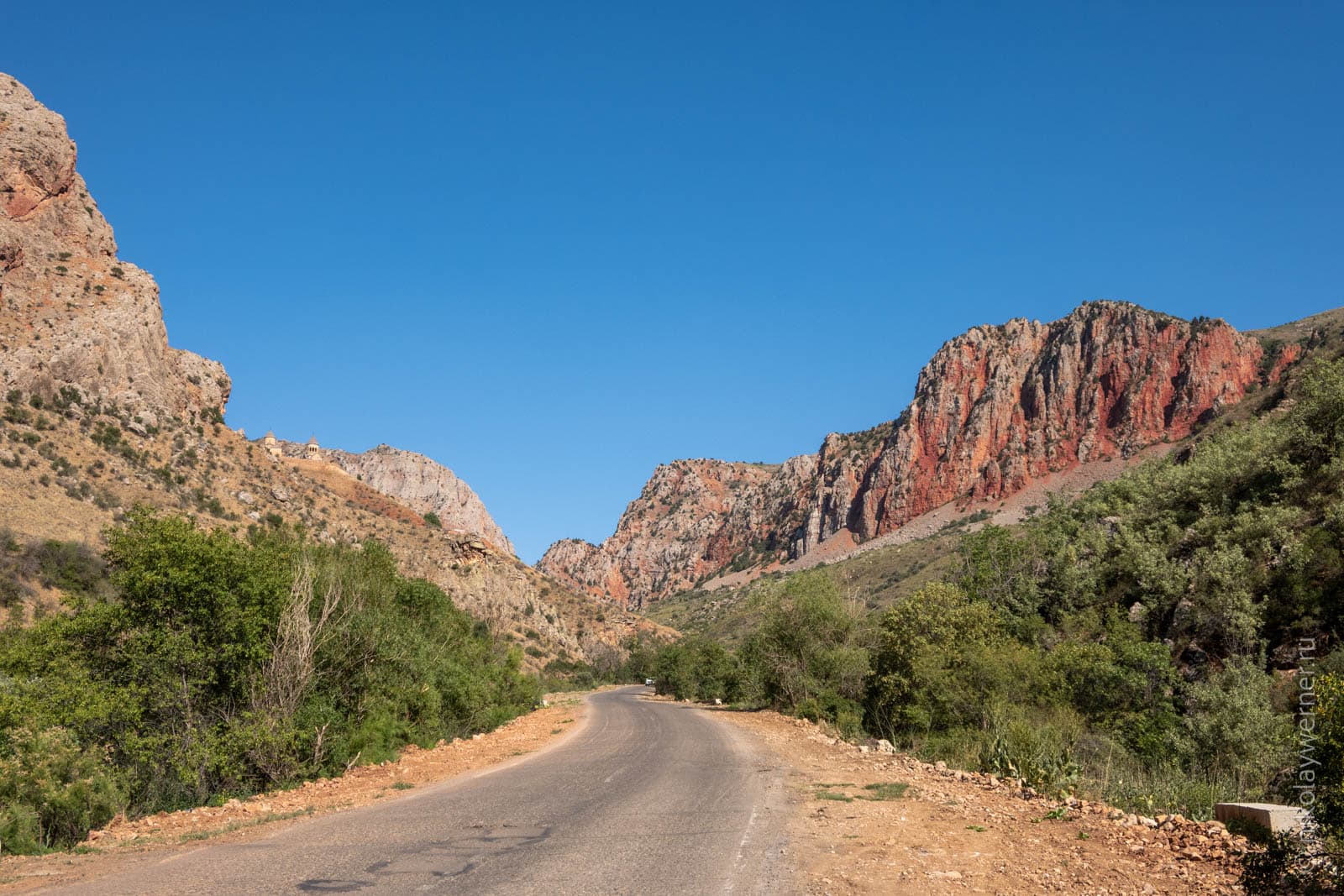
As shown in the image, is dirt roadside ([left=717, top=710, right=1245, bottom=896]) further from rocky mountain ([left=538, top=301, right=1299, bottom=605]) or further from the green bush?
rocky mountain ([left=538, top=301, right=1299, bottom=605])

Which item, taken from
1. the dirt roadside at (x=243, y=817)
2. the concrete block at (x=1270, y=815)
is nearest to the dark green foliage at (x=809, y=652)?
the dirt roadside at (x=243, y=817)

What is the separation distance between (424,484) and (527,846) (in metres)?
186

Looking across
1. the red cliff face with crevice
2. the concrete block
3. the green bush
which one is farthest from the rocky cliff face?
the concrete block

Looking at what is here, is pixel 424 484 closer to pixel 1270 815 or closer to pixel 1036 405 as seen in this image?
pixel 1036 405

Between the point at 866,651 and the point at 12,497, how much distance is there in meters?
40.7

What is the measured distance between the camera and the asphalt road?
288 inches

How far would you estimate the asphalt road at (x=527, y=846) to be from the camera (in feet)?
24.0

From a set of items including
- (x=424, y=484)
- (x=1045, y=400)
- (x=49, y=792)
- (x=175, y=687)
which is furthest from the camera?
(x=424, y=484)

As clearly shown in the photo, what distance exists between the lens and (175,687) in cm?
1274

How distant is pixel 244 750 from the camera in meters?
13.3

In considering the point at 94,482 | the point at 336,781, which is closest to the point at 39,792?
the point at 336,781

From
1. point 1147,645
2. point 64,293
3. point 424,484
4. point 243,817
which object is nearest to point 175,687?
point 243,817

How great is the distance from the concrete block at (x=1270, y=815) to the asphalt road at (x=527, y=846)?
190 inches

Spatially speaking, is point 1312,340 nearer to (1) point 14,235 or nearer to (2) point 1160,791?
(2) point 1160,791
